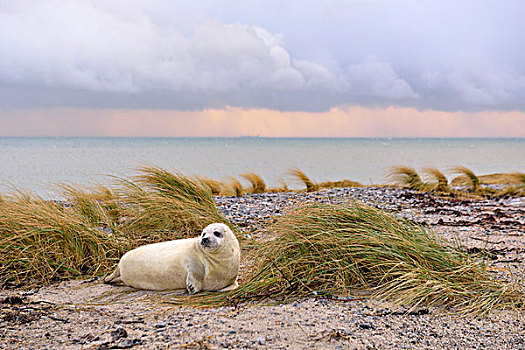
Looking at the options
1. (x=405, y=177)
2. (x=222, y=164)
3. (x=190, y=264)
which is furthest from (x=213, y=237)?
(x=222, y=164)

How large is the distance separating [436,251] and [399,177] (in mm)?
8136

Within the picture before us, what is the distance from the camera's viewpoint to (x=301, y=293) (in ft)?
10.9

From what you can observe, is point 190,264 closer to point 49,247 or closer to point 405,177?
point 49,247

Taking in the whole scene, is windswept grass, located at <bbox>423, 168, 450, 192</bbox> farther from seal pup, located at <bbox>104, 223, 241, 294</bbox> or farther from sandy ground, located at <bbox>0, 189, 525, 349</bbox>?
seal pup, located at <bbox>104, 223, 241, 294</bbox>

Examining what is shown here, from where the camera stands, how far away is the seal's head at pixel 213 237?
3.38m

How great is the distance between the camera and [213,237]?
11.1ft

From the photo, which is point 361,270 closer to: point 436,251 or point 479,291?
point 436,251

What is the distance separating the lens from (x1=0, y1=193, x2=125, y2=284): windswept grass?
13.8ft

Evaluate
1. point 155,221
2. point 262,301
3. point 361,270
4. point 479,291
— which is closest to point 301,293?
point 262,301

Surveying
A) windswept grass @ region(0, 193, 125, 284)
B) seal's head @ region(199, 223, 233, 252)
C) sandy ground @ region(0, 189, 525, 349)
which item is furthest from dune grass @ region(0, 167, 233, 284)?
seal's head @ region(199, 223, 233, 252)

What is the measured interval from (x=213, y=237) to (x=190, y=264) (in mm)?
371

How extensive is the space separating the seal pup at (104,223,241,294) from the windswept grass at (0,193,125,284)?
2.34 ft

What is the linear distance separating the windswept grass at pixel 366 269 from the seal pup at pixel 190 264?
0.61ft

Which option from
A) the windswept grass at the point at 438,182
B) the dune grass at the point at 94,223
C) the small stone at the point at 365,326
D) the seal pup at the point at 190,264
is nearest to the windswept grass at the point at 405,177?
the windswept grass at the point at 438,182
